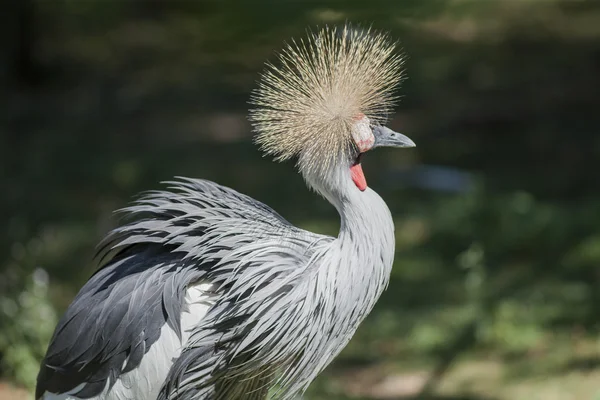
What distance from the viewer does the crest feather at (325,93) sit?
6.30 ft

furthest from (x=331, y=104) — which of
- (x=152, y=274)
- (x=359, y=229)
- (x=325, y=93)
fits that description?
(x=152, y=274)

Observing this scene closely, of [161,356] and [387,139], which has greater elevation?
[387,139]

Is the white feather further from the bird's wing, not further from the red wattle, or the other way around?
the red wattle

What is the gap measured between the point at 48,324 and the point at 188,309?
1.25 meters

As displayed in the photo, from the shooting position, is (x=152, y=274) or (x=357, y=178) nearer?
(x=357, y=178)

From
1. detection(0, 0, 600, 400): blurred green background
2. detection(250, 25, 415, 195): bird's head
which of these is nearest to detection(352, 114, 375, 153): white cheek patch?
detection(250, 25, 415, 195): bird's head

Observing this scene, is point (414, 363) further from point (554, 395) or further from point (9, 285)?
point (9, 285)

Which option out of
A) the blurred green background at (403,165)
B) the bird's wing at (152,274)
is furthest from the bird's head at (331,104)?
the bird's wing at (152,274)

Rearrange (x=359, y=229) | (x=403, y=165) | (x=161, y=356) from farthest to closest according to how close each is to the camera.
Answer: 1. (x=403, y=165)
2. (x=161, y=356)
3. (x=359, y=229)

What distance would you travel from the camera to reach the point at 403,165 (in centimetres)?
567

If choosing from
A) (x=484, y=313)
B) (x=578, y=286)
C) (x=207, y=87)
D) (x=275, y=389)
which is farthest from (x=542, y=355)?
(x=207, y=87)

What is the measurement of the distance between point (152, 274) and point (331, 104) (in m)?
0.58

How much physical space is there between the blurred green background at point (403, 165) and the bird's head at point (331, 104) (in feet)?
0.37

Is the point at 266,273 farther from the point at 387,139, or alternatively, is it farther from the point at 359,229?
the point at 387,139
